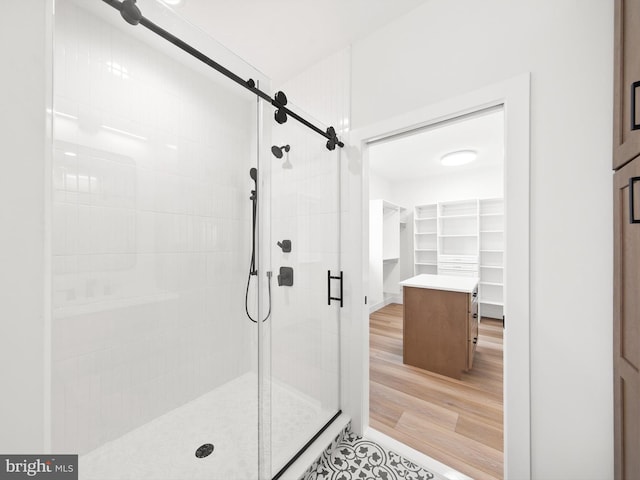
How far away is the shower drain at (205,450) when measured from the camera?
1.45m

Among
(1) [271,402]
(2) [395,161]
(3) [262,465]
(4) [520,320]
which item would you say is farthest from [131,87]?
(2) [395,161]

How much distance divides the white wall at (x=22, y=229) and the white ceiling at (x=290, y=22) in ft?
4.69

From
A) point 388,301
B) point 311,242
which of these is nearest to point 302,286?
point 311,242

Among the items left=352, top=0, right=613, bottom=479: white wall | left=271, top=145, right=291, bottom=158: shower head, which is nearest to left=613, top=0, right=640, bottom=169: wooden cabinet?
left=352, top=0, right=613, bottom=479: white wall

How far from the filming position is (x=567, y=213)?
3.68 feet

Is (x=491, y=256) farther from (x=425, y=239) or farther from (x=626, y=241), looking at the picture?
(x=626, y=241)

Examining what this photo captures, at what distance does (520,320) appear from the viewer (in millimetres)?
1213

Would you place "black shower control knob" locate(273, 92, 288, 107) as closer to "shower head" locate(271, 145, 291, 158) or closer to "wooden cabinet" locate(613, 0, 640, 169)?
"shower head" locate(271, 145, 291, 158)

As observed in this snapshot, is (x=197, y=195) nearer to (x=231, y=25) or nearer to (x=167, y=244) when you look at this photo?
(x=167, y=244)

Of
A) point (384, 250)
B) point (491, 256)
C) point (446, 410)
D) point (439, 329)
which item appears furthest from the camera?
point (384, 250)

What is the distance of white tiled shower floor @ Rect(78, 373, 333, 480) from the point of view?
1330 mm

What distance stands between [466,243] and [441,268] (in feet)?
2.12

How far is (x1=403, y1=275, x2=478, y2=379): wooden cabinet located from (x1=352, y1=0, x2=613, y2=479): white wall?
4.20 feet

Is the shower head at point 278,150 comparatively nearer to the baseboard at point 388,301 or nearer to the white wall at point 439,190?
the white wall at point 439,190
